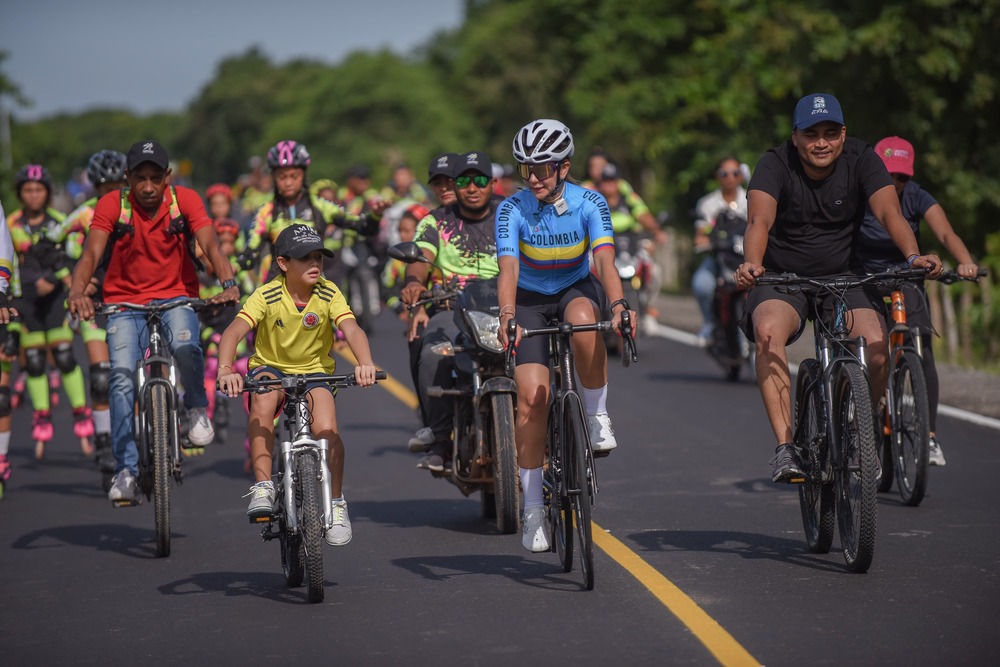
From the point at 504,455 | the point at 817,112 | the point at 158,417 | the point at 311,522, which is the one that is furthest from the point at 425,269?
the point at 311,522

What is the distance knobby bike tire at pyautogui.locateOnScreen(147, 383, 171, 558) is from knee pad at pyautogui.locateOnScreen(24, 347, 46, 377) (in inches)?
164

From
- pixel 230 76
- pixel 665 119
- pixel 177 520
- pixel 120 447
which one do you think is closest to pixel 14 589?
pixel 120 447

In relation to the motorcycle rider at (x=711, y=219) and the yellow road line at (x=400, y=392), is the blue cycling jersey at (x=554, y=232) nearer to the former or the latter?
the yellow road line at (x=400, y=392)

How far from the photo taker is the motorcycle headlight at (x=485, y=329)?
9633 mm

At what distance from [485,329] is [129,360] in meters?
2.15

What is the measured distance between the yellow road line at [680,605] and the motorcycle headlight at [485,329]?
45.2 inches

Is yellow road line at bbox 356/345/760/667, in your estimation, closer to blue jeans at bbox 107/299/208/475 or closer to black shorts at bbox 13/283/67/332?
blue jeans at bbox 107/299/208/475

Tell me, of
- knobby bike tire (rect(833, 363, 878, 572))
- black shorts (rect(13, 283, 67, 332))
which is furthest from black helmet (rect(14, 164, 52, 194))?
knobby bike tire (rect(833, 363, 878, 572))

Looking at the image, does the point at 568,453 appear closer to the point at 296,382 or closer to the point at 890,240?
the point at 296,382

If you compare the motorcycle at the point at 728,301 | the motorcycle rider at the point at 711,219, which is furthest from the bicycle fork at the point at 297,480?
the motorcycle rider at the point at 711,219

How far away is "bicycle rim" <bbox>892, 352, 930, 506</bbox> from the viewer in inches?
398

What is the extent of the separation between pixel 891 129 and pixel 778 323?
1595 cm

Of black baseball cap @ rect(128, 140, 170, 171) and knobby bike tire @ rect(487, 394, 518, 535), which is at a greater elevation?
black baseball cap @ rect(128, 140, 170, 171)

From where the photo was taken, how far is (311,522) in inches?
314
